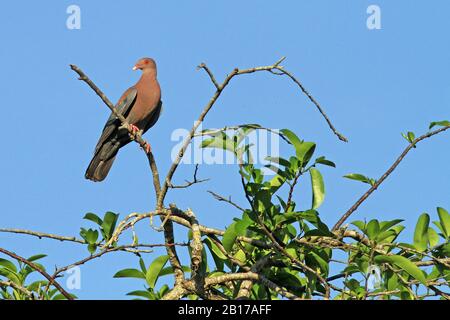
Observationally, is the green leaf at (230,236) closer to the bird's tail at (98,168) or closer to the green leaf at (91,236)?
the green leaf at (91,236)

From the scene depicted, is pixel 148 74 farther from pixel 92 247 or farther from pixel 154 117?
pixel 92 247

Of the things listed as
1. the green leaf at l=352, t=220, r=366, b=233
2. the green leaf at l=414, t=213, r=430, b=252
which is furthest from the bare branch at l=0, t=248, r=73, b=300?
the green leaf at l=414, t=213, r=430, b=252

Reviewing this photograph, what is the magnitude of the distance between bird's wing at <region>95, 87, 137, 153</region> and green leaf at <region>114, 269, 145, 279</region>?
3561 millimetres

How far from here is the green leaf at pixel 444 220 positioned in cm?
398

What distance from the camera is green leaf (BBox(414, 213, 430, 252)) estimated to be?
3.89m

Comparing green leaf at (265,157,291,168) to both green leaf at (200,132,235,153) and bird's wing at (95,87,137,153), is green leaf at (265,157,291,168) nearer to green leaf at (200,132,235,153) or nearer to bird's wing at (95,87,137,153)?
green leaf at (200,132,235,153)

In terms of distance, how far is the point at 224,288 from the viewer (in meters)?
4.19

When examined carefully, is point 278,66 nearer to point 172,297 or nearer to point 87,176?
point 172,297

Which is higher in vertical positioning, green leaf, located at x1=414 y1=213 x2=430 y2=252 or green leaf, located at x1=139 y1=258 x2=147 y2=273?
green leaf, located at x1=414 y1=213 x2=430 y2=252

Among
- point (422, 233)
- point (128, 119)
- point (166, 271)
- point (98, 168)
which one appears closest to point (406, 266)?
point (422, 233)

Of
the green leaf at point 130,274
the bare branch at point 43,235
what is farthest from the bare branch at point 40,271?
the green leaf at point 130,274

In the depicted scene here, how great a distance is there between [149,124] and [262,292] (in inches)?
177

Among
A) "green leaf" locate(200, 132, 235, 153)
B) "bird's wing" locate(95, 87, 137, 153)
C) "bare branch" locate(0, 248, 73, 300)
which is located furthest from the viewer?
"bird's wing" locate(95, 87, 137, 153)

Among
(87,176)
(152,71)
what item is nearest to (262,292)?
(87,176)
